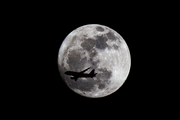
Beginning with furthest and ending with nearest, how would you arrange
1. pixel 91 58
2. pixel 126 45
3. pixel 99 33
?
pixel 126 45 < pixel 99 33 < pixel 91 58

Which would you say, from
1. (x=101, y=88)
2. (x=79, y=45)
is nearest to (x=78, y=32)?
(x=79, y=45)

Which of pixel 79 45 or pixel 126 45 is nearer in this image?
pixel 79 45

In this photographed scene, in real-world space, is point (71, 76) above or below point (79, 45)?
below

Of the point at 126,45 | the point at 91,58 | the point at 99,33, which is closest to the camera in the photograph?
the point at 91,58

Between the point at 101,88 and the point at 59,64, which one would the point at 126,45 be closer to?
the point at 101,88

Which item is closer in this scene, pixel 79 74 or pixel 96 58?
pixel 96 58

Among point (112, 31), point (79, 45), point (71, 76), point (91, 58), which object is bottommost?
point (71, 76)

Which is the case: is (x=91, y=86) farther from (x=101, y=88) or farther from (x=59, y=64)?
(x=59, y=64)

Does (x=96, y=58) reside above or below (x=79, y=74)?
above

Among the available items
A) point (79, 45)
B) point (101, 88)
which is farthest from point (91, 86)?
point (79, 45)
